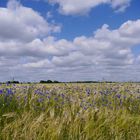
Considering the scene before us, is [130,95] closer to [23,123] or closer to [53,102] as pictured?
[53,102]

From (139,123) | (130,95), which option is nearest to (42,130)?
(139,123)

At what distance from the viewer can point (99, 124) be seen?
4520 mm

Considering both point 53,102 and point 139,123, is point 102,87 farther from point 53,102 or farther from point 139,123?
point 139,123

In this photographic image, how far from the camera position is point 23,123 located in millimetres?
4164

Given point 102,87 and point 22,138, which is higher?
point 102,87

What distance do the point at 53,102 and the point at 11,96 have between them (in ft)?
2.58

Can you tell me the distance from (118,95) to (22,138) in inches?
Result: 146

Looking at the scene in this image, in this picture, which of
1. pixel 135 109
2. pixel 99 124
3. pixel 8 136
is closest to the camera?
pixel 8 136

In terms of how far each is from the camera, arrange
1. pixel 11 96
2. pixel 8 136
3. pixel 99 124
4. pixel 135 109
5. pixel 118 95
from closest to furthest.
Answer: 1. pixel 8 136
2. pixel 99 124
3. pixel 11 96
4. pixel 135 109
5. pixel 118 95

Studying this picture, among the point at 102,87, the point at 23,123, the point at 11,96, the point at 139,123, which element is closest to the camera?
the point at 23,123

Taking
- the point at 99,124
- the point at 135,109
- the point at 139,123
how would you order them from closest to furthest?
the point at 99,124
the point at 139,123
the point at 135,109

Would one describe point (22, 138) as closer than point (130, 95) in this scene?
Yes

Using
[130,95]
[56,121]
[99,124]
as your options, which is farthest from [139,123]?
[130,95]

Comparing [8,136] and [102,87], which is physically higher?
[102,87]
